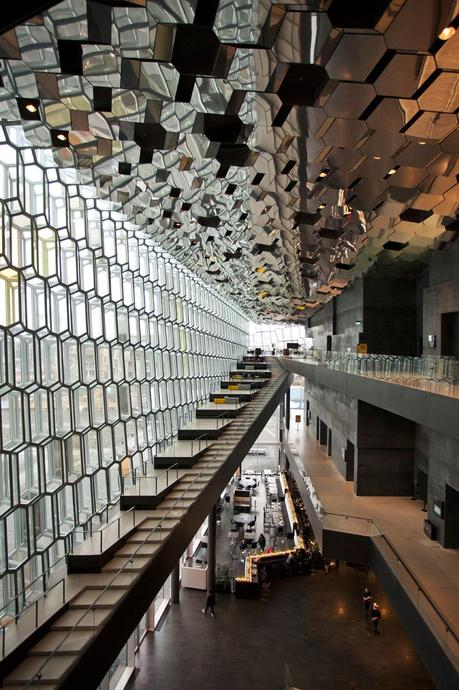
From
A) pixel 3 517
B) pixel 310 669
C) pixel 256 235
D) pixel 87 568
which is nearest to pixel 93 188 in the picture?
pixel 256 235

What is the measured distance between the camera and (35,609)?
19.1ft

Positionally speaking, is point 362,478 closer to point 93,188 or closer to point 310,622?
point 310,622

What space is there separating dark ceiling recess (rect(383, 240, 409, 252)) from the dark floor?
11451 millimetres

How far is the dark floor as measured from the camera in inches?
503

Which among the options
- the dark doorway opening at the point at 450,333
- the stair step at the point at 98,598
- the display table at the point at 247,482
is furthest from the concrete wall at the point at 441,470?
the display table at the point at 247,482

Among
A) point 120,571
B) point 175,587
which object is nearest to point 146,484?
point 120,571

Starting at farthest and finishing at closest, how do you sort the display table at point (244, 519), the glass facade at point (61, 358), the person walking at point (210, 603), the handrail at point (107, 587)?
the display table at point (244, 519)
the person walking at point (210, 603)
the glass facade at point (61, 358)
the handrail at point (107, 587)

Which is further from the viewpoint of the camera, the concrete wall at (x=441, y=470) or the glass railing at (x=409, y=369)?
the concrete wall at (x=441, y=470)

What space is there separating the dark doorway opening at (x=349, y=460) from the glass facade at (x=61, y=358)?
10705mm

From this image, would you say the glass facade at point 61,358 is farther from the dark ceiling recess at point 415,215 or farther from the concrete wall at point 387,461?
the concrete wall at point 387,461

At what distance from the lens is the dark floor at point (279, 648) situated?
12773 mm

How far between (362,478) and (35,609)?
15.9 metres

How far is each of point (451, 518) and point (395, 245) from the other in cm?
785

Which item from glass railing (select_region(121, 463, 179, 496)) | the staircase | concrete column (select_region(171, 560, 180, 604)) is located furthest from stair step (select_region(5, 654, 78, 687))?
concrete column (select_region(171, 560, 180, 604))
